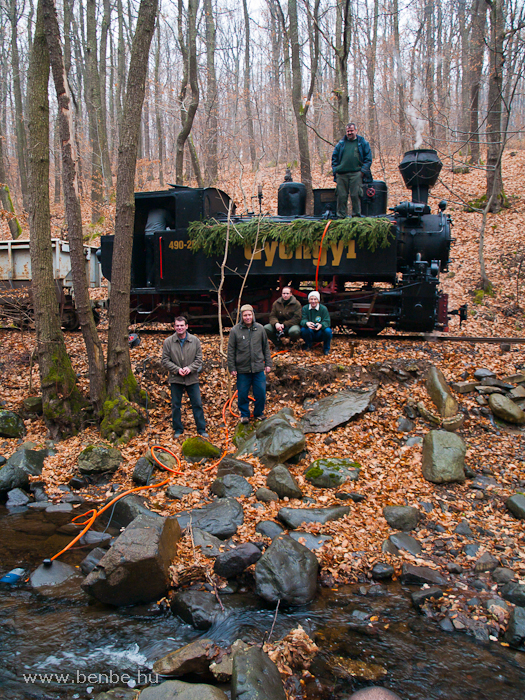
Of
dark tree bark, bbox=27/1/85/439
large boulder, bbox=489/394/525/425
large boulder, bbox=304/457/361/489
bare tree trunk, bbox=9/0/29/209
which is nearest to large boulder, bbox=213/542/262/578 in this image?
large boulder, bbox=304/457/361/489

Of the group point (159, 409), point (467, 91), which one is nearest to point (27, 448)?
point (159, 409)

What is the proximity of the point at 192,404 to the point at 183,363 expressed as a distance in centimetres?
60

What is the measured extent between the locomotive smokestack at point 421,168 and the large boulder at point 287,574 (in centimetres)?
717

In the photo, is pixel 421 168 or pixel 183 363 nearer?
pixel 183 363

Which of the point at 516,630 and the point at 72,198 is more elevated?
the point at 72,198

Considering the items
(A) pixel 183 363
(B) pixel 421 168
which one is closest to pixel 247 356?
(A) pixel 183 363

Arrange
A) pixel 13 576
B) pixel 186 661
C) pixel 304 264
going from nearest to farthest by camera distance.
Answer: pixel 186 661
pixel 13 576
pixel 304 264

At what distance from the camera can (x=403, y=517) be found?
4.80 meters

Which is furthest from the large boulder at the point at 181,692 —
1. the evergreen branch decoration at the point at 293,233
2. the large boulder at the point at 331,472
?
the evergreen branch decoration at the point at 293,233

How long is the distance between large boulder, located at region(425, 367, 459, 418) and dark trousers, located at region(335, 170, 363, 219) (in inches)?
143

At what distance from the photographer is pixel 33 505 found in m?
5.54

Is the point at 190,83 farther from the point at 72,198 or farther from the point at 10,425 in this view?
the point at 10,425

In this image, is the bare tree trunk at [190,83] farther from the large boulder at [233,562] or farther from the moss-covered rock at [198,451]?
the large boulder at [233,562]

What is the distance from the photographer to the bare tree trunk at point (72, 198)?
6555 millimetres
